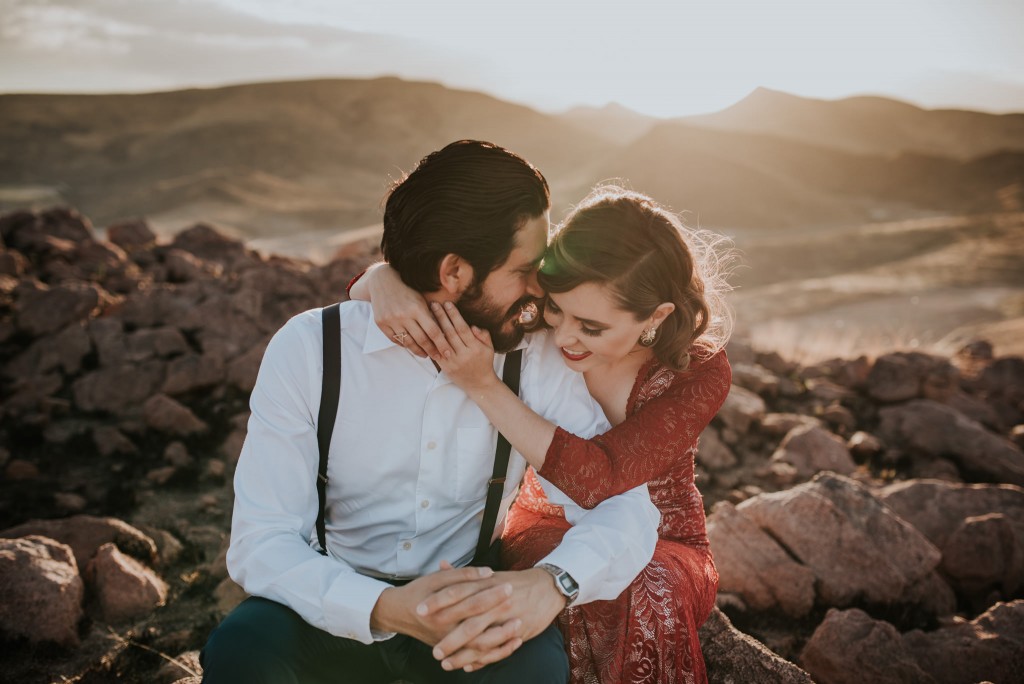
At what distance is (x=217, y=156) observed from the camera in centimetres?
4909

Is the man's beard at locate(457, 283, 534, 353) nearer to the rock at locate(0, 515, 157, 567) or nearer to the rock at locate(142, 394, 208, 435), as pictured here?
the rock at locate(0, 515, 157, 567)

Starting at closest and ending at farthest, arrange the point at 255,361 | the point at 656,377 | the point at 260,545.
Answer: the point at 260,545, the point at 656,377, the point at 255,361

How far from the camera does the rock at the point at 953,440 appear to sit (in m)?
5.95

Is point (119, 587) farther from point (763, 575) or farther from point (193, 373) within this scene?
point (763, 575)

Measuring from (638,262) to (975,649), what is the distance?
2645 millimetres

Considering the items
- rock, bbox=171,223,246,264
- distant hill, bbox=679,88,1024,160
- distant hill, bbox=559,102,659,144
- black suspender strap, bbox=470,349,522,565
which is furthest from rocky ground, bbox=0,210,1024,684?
distant hill, bbox=559,102,659,144

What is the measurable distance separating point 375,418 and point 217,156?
52.8 metres

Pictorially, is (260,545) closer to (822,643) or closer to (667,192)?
(822,643)

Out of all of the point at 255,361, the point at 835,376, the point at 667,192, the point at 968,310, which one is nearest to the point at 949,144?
the point at 667,192

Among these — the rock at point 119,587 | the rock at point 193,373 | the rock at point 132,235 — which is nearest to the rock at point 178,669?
Answer: the rock at point 119,587

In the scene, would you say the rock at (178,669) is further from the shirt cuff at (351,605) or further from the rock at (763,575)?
the rock at (763,575)

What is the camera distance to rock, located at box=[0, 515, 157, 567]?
388 centimetres

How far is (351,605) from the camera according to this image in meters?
2.05

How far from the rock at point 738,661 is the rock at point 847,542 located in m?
1.35
